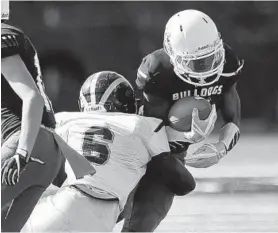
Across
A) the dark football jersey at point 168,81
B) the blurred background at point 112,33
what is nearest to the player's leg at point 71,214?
the dark football jersey at point 168,81

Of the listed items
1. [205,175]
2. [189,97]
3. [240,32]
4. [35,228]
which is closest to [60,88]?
[240,32]

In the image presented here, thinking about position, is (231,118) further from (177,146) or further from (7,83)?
(7,83)

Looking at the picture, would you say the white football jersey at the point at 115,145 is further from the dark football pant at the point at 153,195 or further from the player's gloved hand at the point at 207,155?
the player's gloved hand at the point at 207,155

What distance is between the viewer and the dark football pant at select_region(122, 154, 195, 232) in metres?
3.11

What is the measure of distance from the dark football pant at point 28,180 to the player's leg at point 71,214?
0.08m

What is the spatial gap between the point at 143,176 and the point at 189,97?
12.6 inches

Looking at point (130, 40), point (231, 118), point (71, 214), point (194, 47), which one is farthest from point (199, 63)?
point (130, 40)

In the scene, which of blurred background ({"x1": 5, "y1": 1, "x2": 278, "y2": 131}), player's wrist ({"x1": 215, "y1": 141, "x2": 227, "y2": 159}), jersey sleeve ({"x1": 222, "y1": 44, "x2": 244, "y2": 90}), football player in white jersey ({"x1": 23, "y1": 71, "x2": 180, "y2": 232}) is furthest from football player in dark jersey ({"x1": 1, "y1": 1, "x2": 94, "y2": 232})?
blurred background ({"x1": 5, "y1": 1, "x2": 278, "y2": 131})

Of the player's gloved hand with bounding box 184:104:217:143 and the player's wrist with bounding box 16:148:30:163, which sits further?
the player's gloved hand with bounding box 184:104:217:143

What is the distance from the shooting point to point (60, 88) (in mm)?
7223

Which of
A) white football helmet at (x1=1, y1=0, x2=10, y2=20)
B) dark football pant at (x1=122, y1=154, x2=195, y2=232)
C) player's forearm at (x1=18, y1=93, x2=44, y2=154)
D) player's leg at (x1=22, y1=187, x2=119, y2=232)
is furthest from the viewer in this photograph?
dark football pant at (x1=122, y1=154, x2=195, y2=232)

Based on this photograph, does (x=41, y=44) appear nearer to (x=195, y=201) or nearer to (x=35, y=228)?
(x=195, y=201)

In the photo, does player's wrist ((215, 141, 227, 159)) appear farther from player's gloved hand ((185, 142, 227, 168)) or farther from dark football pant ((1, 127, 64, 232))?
dark football pant ((1, 127, 64, 232))

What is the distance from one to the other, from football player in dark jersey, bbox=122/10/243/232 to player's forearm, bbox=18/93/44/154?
73 centimetres
